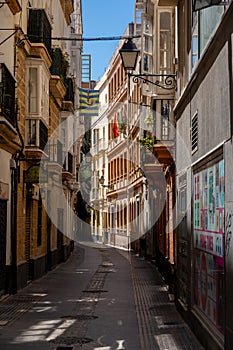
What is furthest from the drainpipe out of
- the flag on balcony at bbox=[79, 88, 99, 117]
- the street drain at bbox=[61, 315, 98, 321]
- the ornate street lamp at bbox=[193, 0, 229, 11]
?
the flag on balcony at bbox=[79, 88, 99, 117]

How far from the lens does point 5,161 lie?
53.5 feet

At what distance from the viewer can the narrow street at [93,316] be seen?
10.6 metres

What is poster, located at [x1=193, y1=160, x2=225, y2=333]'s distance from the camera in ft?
28.6

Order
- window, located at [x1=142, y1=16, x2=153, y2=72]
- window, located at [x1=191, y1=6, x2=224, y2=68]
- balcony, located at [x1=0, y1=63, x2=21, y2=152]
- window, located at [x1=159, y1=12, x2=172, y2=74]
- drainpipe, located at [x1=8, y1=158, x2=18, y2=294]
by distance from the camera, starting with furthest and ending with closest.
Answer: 1. window, located at [x1=142, y1=16, x2=153, y2=72]
2. window, located at [x1=159, y1=12, x2=172, y2=74]
3. drainpipe, located at [x1=8, y1=158, x2=18, y2=294]
4. balcony, located at [x1=0, y1=63, x2=21, y2=152]
5. window, located at [x1=191, y1=6, x2=224, y2=68]

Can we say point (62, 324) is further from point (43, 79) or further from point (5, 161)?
point (43, 79)

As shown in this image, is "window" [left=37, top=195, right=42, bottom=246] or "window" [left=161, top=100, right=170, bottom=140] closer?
"window" [left=161, top=100, right=170, bottom=140]

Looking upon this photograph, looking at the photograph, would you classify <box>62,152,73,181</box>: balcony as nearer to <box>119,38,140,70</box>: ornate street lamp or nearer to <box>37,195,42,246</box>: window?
<box>37,195,42,246</box>: window

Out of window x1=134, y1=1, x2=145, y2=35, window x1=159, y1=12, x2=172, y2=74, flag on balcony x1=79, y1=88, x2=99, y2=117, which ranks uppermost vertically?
window x1=134, y1=1, x2=145, y2=35

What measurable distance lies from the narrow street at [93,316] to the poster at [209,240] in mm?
940

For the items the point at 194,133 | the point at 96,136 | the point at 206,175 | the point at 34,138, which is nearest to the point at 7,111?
the point at 34,138

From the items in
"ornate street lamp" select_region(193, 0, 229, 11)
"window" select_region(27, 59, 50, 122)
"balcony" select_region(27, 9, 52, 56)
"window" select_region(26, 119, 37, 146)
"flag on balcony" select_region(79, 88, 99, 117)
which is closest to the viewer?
"ornate street lamp" select_region(193, 0, 229, 11)

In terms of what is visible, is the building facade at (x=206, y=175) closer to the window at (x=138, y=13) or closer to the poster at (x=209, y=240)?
the poster at (x=209, y=240)

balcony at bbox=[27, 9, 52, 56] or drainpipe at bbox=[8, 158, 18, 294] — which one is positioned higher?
balcony at bbox=[27, 9, 52, 56]

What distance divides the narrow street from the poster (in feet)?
3.08
